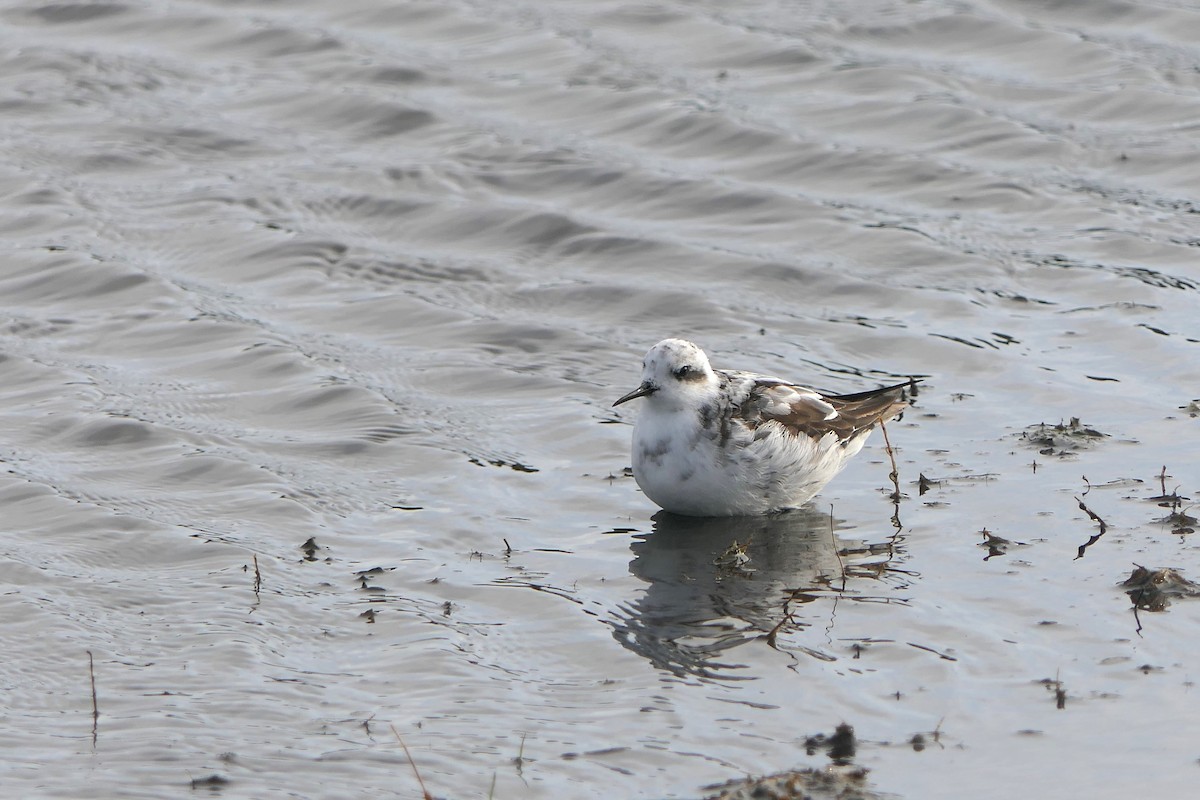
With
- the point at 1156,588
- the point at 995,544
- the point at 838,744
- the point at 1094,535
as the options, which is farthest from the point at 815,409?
the point at 838,744

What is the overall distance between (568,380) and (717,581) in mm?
3690

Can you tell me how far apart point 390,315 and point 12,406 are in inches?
130

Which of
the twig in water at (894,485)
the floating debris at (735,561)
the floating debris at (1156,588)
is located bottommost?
the floating debris at (735,561)

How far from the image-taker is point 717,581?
9898 mm

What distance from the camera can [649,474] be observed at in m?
10.7

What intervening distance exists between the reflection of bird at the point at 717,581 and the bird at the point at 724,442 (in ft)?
0.68

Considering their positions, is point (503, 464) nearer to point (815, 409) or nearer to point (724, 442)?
point (724, 442)

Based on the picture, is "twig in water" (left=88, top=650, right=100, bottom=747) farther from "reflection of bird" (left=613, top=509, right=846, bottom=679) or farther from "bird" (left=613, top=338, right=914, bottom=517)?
"bird" (left=613, top=338, right=914, bottom=517)

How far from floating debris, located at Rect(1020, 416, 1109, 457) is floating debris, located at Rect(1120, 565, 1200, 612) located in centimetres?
213

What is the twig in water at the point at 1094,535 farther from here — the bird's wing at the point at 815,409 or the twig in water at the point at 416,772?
the twig in water at the point at 416,772

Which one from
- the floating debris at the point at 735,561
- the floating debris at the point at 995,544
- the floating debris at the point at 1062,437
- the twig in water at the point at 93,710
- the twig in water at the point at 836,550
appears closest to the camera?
the twig in water at the point at 93,710

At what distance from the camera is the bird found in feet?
35.1

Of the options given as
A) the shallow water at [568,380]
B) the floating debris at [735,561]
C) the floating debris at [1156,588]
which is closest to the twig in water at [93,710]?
the shallow water at [568,380]

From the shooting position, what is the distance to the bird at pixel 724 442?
35.1 ft
